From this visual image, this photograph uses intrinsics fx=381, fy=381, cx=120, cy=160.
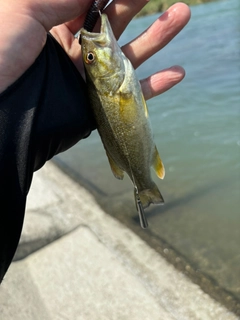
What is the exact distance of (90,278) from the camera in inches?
142

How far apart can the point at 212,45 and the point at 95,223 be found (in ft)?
48.4

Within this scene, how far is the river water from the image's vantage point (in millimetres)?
4559

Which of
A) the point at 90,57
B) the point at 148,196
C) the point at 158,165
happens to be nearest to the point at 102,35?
the point at 90,57

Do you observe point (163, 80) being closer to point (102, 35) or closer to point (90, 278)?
point (102, 35)

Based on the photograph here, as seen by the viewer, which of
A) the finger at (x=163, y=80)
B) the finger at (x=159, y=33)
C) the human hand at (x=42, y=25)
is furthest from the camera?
the finger at (x=163, y=80)

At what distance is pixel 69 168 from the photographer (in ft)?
24.7

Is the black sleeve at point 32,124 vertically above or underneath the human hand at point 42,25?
underneath

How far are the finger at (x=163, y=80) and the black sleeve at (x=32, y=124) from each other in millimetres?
680

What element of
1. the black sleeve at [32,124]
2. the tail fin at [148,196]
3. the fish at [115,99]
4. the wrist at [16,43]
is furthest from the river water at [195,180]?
the wrist at [16,43]

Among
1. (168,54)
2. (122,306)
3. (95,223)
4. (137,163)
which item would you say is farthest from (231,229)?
(168,54)

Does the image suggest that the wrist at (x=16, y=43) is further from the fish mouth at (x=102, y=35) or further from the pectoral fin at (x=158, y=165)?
the pectoral fin at (x=158, y=165)

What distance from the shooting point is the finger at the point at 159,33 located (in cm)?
259

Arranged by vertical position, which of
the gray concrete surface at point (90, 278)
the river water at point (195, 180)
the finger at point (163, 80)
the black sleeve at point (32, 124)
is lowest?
the river water at point (195, 180)

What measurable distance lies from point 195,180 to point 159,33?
14.1ft
